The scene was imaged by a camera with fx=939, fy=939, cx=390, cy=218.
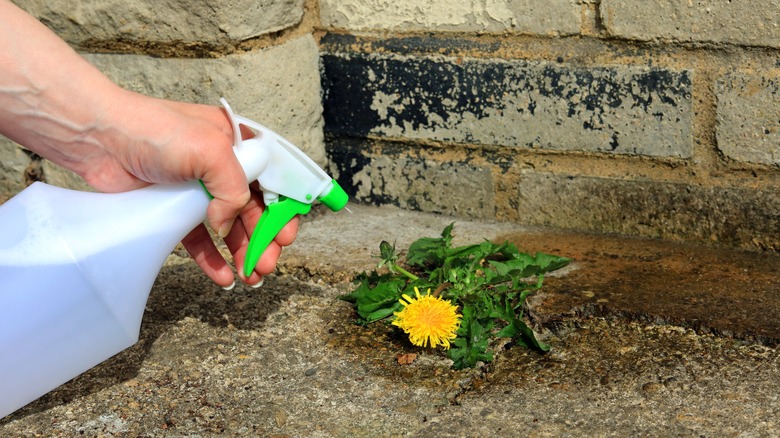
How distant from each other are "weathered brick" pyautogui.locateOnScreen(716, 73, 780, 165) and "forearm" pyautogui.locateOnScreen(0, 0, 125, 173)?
4.40 feet

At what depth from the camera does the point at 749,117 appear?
2145mm

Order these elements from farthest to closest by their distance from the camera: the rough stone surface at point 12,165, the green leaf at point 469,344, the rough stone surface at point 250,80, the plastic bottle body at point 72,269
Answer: the rough stone surface at point 12,165 → the rough stone surface at point 250,80 → the green leaf at point 469,344 → the plastic bottle body at point 72,269

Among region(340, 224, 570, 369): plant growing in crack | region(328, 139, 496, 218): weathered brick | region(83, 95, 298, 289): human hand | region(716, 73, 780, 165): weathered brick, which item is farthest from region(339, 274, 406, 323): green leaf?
region(716, 73, 780, 165): weathered brick

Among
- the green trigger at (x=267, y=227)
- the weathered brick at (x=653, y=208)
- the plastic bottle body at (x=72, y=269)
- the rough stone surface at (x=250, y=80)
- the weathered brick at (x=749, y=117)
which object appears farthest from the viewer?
the rough stone surface at (x=250, y=80)

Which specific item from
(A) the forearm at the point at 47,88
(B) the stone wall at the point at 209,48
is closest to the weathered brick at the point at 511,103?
(B) the stone wall at the point at 209,48

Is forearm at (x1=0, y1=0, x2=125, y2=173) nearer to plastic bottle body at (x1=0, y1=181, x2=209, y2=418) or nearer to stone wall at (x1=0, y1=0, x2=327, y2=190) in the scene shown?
plastic bottle body at (x1=0, y1=181, x2=209, y2=418)

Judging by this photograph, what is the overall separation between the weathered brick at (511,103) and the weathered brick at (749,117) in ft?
0.26

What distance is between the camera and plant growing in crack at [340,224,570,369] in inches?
72.1

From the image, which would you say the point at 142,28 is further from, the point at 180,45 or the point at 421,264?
the point at 421,264

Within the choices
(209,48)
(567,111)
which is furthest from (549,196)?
(209,48)

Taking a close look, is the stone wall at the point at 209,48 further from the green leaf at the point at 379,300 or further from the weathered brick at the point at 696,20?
the weathered brick at the point at 696,20

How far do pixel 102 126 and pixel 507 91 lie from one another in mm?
1065

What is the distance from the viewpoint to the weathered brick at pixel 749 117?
211cm

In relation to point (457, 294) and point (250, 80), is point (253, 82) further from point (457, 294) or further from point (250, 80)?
point (457, 294)
